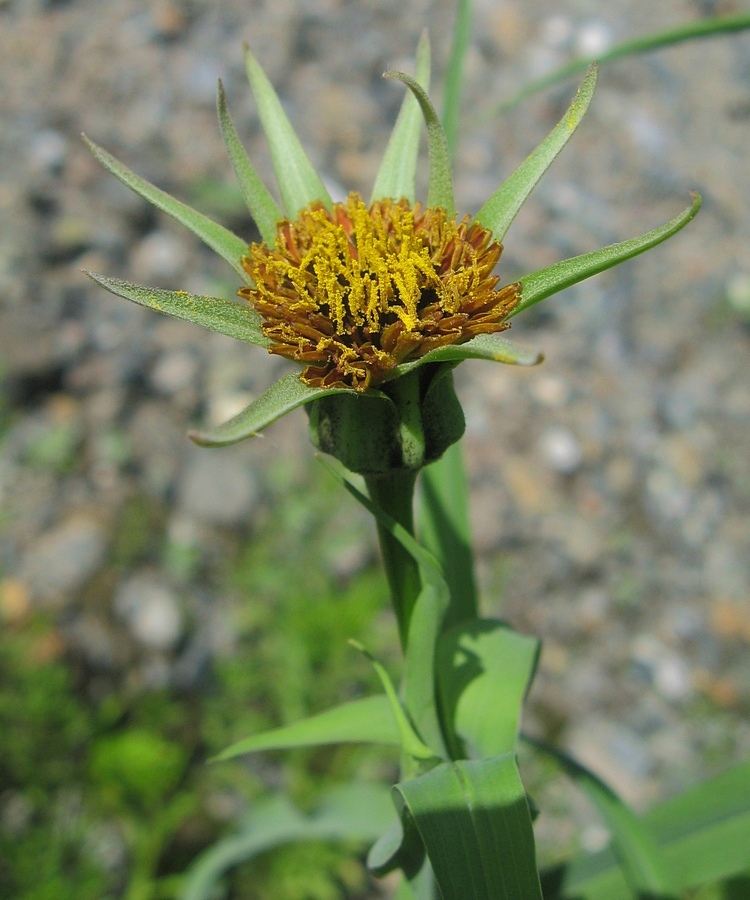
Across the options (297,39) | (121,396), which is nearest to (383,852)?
(121,396)

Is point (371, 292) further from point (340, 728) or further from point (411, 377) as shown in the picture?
point (340, 728)

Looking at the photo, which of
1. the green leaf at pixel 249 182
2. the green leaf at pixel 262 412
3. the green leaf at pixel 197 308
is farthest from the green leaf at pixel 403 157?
the green leaf at pixel 262 412

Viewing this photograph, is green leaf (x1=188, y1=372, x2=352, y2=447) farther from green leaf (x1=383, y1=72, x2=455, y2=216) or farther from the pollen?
green leaf (x1=383, y1=72, x2=455, y2=216)

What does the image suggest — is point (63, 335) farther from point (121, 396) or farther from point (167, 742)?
point (167, 742)

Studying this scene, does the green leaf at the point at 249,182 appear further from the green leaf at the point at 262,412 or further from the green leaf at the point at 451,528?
the green leaf at the point at 451,528

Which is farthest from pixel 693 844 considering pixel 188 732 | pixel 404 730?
pixel 188 732

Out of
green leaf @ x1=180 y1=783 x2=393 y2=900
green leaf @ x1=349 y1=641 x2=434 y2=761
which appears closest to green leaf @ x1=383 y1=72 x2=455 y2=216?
green leaf @ x1=349 y1=641 x2=434 y2=761
